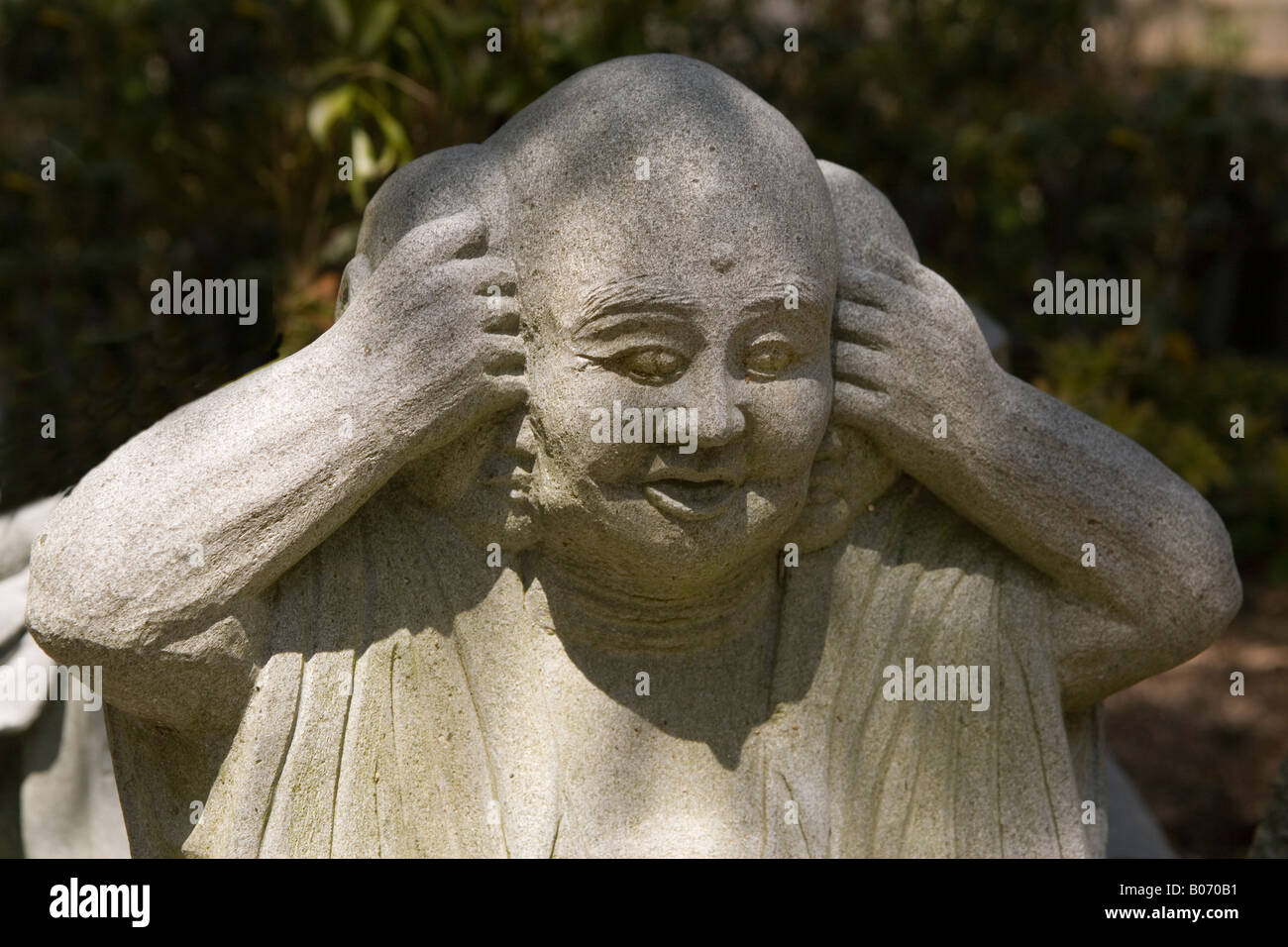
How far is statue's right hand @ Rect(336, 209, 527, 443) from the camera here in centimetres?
210

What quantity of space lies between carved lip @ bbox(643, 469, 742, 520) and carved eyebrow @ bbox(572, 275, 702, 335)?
0.77ft

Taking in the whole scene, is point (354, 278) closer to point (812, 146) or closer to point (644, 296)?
point (644, 296)

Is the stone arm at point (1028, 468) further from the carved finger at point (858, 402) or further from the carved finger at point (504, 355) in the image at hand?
the carved finger at point (504, 355)

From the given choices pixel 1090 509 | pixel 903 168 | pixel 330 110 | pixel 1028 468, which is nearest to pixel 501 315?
pixel 1028 468

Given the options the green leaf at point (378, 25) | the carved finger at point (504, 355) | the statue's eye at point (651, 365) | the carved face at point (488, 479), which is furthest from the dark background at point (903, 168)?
the statue's eye at point (651, 365)

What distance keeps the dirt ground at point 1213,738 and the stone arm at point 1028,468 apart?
99.1 inches

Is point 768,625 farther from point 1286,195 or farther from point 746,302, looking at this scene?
point 1286,195

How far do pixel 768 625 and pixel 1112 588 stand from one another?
1.83 ft

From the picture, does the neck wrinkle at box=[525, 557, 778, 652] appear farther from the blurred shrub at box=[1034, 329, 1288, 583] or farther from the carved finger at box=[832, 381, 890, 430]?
the blurred shrub at box=[1034, 329, 1288, 583]

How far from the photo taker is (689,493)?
2133 millimetres

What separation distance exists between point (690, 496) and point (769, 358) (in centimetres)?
23

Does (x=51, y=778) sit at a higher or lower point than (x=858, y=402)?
lower

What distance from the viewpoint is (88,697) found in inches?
86.6

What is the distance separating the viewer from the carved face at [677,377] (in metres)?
2.05
